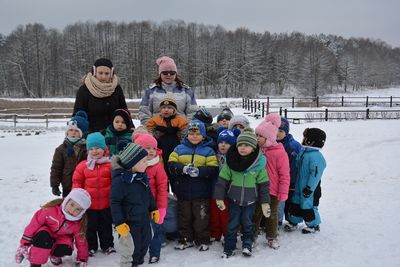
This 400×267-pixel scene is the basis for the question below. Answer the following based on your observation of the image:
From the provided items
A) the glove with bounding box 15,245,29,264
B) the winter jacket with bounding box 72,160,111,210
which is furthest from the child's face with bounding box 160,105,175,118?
the glove with bounding box 15,245,29,264

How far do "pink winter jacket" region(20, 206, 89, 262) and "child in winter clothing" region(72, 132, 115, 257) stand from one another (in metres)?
0.27

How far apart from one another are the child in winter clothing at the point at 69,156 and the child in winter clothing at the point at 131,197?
0.96 meters

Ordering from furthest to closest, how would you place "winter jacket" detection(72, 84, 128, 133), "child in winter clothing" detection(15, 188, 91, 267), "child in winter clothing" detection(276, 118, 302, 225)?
"child in winter clothing" detection(276, 118, 302, 225)
"winter jacket" detection(72, 84, 128, 133)
"child in winter clothing" detection(15, 188, 91, 267)

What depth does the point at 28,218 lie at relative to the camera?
524 centimetres

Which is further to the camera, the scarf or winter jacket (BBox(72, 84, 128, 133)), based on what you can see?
winter jacket (BBox(72, 84, 128, 133))

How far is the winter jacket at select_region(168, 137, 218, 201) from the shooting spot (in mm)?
4230

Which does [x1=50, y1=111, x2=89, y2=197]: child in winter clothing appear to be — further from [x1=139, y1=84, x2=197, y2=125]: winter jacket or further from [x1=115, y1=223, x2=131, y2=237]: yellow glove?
[x1=115, y1=223, x2=131, y2=237]: yellow glove

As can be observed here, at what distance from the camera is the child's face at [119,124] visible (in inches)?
171

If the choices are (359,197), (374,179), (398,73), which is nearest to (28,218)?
(359,197)

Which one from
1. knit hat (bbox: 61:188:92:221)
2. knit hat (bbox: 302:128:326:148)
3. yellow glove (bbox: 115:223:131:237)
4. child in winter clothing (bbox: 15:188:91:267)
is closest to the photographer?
yellow glove (bbox: 115:223:131:237)

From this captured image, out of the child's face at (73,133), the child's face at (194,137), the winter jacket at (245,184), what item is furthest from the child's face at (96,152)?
the winter jacket at (245,184)

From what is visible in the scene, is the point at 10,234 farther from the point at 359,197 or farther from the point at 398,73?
the point at 398,73

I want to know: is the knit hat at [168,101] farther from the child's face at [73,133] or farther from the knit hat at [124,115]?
the child's face at [73,133]

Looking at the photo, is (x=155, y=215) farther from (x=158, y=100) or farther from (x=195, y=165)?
(x=158, y=100)
